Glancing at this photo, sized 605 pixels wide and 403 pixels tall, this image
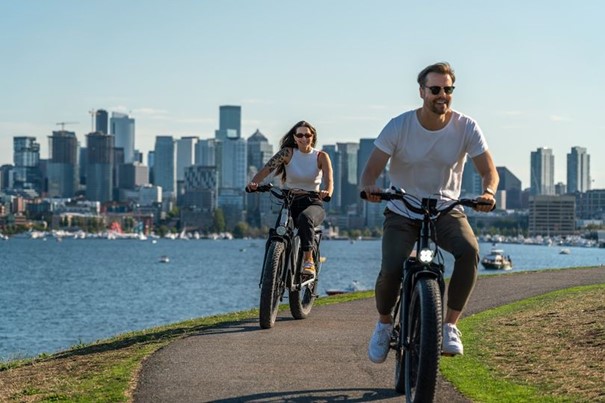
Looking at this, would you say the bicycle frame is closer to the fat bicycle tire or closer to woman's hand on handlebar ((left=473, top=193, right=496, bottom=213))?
the fat bicycle tire

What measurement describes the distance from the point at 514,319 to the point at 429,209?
647 centimetres

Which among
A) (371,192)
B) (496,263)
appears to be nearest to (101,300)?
(496,263)

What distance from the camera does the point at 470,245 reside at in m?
9.23

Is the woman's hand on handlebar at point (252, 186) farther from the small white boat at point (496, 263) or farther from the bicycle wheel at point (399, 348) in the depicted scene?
the small white boat at point (496, 263)

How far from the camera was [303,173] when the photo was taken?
14.9 metres

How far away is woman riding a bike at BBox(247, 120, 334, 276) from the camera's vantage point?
14.9 m

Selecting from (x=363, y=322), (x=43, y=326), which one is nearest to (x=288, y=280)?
(x=363, y=322)

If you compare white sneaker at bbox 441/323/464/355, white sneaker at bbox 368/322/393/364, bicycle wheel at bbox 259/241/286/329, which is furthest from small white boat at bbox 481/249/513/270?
white sneaker at bbox 441/323/464/355

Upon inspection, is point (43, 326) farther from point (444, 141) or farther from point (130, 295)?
point (444, 141)

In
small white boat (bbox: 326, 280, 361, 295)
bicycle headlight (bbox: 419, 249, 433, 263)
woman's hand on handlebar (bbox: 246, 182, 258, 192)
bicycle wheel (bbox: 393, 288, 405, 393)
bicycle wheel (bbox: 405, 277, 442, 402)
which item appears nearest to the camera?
bicycle wheel (bbox: 405, 277, 442, 402)

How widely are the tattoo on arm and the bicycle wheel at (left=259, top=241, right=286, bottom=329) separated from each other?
106 cm

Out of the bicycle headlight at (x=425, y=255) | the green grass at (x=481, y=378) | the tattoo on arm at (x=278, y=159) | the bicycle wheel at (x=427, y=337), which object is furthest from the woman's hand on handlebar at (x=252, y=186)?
the bicycle wheel at (x=427, y=337)

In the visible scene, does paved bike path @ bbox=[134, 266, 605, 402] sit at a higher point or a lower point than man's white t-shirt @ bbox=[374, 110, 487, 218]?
lower

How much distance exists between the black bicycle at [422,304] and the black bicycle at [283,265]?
4.53 meters
